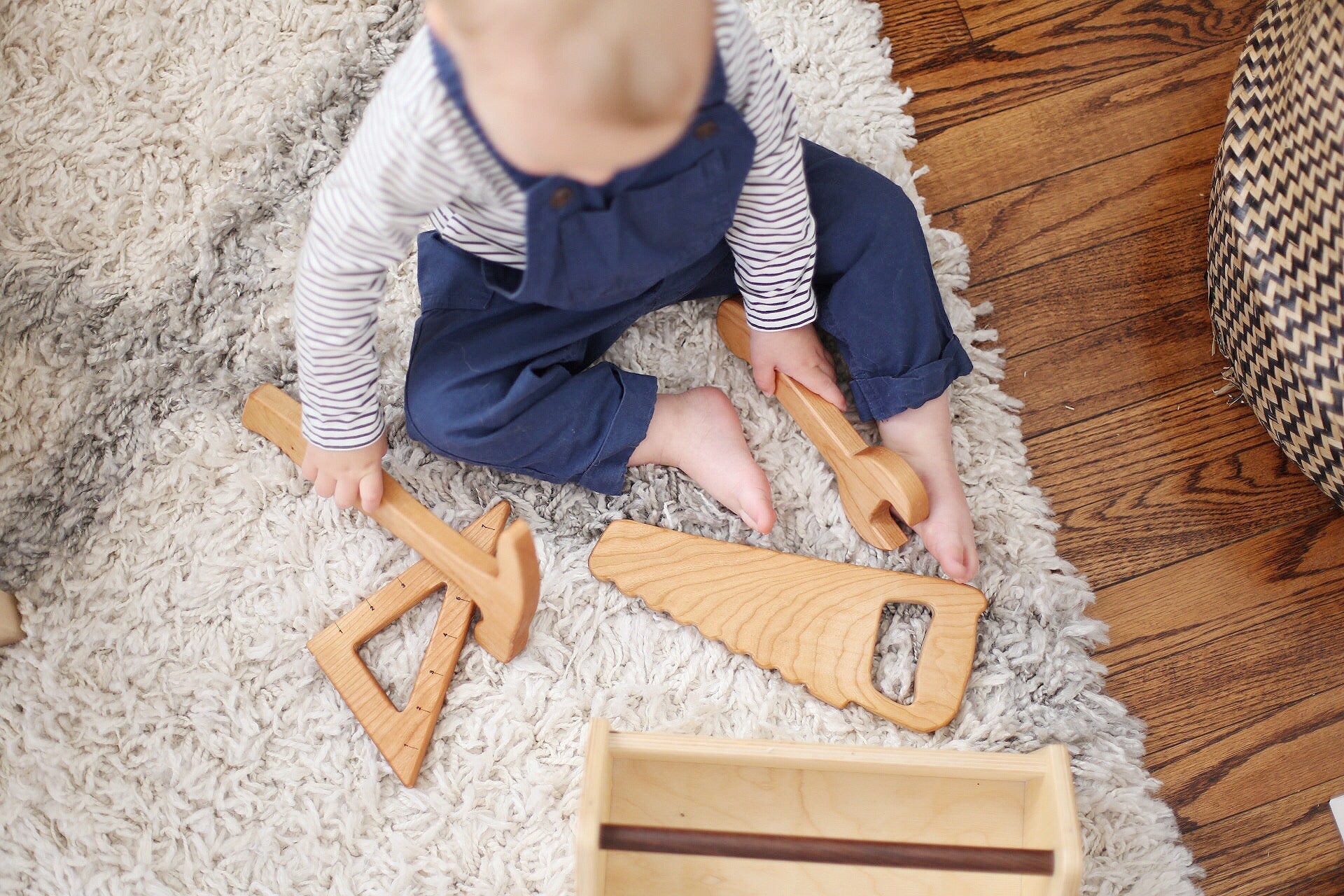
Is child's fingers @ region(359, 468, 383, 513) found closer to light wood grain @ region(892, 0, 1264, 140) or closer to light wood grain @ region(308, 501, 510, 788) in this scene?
light wood grain @ region(308, 501, 510, 788)

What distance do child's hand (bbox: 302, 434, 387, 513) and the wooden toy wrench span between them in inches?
11.3

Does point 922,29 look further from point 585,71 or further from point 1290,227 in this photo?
point 585,71

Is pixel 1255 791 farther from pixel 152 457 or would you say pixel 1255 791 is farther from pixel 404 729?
pixel 152 457

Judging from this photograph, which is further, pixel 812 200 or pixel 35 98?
pixel 35 98

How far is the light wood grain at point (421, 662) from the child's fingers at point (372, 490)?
70 millimetres

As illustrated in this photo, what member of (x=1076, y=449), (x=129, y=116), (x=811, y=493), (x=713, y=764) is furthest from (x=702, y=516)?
(x=129, y=116)

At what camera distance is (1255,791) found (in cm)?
76

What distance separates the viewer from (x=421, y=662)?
0.76 metres

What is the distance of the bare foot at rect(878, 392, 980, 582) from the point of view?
2.49 feet

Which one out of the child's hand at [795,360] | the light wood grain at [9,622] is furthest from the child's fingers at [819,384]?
the light wood grain at [9,622]

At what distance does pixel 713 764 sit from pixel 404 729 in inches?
8.9

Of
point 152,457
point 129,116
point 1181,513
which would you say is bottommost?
point 1181,513

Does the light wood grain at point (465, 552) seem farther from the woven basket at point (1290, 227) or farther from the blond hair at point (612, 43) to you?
the woven basket at point (1290, 227)

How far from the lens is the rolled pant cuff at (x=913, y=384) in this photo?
0.75m
